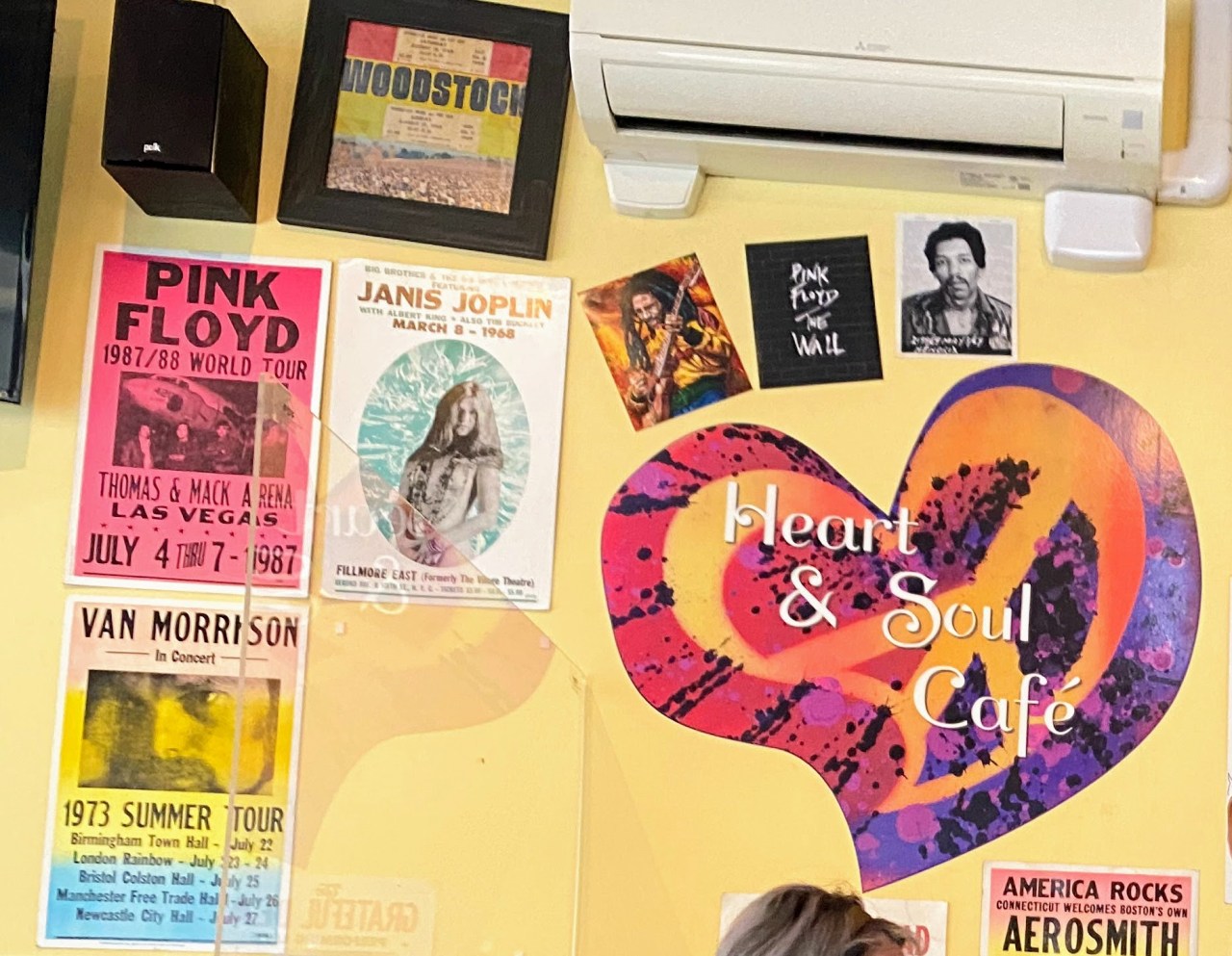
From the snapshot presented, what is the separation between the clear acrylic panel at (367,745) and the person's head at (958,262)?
0.82 m

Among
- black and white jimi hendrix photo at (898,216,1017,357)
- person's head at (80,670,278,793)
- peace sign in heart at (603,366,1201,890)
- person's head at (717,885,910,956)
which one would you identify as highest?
black and white jimi hendrix photo at (898,216,1017,357)

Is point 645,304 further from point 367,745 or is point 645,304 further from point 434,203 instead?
point 367,745

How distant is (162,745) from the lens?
1720mm

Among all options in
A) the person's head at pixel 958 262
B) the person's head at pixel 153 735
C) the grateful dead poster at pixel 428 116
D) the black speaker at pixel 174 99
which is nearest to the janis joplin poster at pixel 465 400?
the grateful dead poster at pixel 428 116

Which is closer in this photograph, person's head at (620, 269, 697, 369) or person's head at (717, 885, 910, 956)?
person's head at (717, 885, 910, 956)

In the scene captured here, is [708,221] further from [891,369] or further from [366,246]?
[366,246]

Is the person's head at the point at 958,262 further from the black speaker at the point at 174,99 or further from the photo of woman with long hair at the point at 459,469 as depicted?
the black speaker at the point at 174,99

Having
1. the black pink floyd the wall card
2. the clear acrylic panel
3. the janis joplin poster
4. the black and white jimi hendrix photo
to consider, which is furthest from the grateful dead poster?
the clear acrylic panel

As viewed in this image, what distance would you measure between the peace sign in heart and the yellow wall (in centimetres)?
3

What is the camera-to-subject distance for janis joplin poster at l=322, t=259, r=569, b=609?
1781 mm

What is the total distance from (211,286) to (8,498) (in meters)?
0.37

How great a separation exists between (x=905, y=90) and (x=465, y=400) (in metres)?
0.67

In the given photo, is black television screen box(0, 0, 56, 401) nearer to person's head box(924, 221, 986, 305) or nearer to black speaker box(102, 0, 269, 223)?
black speaker box(102, 0, 269, 223)

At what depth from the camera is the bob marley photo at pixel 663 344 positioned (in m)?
1.81
